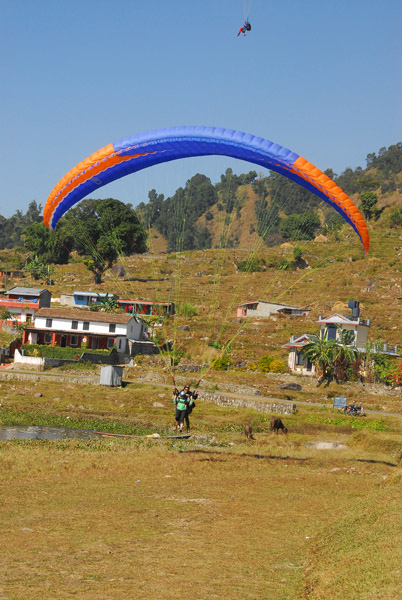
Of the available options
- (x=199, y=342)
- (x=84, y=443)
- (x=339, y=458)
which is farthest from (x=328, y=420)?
(x=199, y=342)

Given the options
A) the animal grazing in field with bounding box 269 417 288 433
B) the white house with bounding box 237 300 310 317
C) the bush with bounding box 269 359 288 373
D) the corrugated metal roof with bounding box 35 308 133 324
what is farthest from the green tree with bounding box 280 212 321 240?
the animal grazing in field with bounding box 269 417 288 433

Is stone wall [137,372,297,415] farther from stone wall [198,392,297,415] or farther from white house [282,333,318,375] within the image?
white house [282,333,318,375]

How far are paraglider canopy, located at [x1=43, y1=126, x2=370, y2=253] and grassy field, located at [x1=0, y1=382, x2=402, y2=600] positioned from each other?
872cm

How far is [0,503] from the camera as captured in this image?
15570 millimetres

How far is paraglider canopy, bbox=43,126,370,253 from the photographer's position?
21.9 meters

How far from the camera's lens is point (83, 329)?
3046 inches

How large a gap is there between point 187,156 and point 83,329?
55844 mm

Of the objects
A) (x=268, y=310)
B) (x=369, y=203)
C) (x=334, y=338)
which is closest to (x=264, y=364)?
(x=334, y=338)

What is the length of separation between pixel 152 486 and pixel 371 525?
7.16m

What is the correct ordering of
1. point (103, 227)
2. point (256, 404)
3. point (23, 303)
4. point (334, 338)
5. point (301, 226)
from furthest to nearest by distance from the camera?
point (301, 226), point (103, 227), point (23, 303), point (334, 338), point (256, 404)

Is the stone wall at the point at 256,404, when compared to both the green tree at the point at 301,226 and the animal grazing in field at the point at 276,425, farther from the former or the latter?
the green tree at the point at 301,226

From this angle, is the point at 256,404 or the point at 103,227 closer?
the point at 256,404

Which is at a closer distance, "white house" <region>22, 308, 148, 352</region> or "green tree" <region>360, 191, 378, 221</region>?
"white house" <region>22, 308, 148, 352</region>

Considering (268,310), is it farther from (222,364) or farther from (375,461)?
(375,461)
